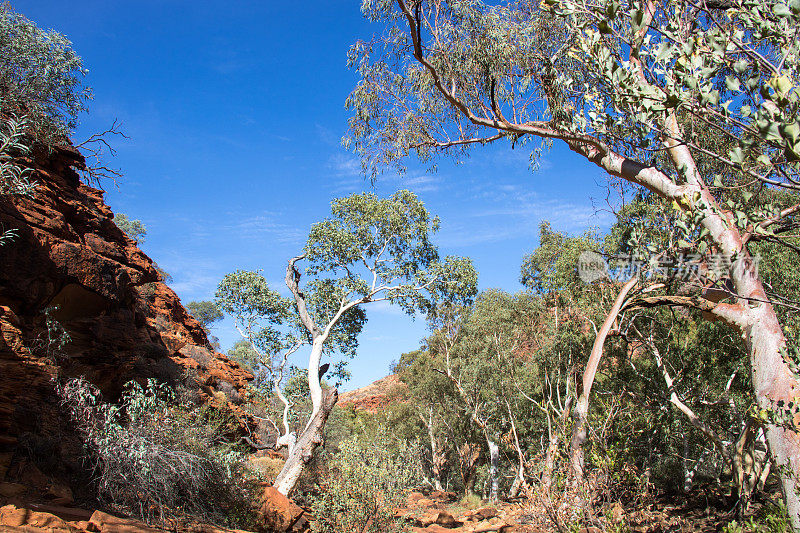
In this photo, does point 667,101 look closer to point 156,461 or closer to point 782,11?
point 782,11

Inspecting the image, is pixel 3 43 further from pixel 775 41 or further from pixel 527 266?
pixel 527 266

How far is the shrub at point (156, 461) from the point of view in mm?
7137

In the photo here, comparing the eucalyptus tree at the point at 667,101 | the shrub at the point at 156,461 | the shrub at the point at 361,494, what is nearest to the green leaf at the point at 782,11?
the eucalyptus tree at the point at 667,101

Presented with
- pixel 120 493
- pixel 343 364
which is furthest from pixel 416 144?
pixel 343 364

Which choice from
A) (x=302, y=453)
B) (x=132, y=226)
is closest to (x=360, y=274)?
(x=302, y=453)

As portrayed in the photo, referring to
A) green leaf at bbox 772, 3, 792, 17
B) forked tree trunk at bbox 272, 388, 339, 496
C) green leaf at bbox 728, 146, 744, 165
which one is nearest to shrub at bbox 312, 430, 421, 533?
forked tree trunk at bbox 272, 388, 339, 496

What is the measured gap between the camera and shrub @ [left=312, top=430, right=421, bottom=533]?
944 cm

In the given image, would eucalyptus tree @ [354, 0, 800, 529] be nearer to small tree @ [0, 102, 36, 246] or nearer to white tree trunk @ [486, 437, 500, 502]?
small tree @ [0, 102, 36, 246]

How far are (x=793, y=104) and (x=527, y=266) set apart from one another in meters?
32.8

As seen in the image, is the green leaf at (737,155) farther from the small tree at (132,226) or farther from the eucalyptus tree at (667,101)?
the small tree at (132,226)

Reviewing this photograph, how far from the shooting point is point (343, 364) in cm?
1698

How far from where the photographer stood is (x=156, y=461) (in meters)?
7.55

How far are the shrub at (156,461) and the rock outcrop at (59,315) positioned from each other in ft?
1.23

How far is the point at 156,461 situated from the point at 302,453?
4.74m
